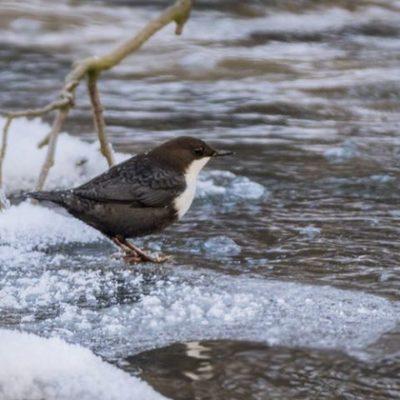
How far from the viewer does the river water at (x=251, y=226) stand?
369 centimetres

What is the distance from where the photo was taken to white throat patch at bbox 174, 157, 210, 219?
15.9ft

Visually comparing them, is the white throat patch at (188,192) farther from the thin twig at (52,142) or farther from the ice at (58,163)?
the ice at (58,163)

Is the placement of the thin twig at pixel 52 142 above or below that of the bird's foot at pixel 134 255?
above

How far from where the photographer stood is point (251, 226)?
5297 millimetres

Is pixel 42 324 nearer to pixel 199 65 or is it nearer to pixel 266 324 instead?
pixel 266 324

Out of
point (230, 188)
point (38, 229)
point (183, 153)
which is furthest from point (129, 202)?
point (230, 188)

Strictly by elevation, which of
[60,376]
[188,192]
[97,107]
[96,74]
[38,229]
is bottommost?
[38,229]

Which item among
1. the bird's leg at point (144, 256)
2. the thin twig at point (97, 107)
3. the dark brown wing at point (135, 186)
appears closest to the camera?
the bird's leg at point (144, 256)

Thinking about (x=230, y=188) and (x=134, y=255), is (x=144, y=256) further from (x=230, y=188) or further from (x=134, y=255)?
(x=230, y=188)

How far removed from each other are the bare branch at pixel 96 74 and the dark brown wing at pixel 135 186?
1.42ft

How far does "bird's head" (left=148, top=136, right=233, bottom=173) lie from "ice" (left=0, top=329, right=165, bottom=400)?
1546 mm

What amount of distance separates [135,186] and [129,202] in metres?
0.07

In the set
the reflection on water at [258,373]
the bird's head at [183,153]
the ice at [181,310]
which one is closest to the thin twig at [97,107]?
the bird's head at [183,153]

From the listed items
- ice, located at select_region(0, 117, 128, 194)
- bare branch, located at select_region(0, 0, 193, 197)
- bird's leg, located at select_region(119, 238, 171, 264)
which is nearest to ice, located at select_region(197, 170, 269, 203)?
ice, located at select_region(0, 117, 128, 194)
